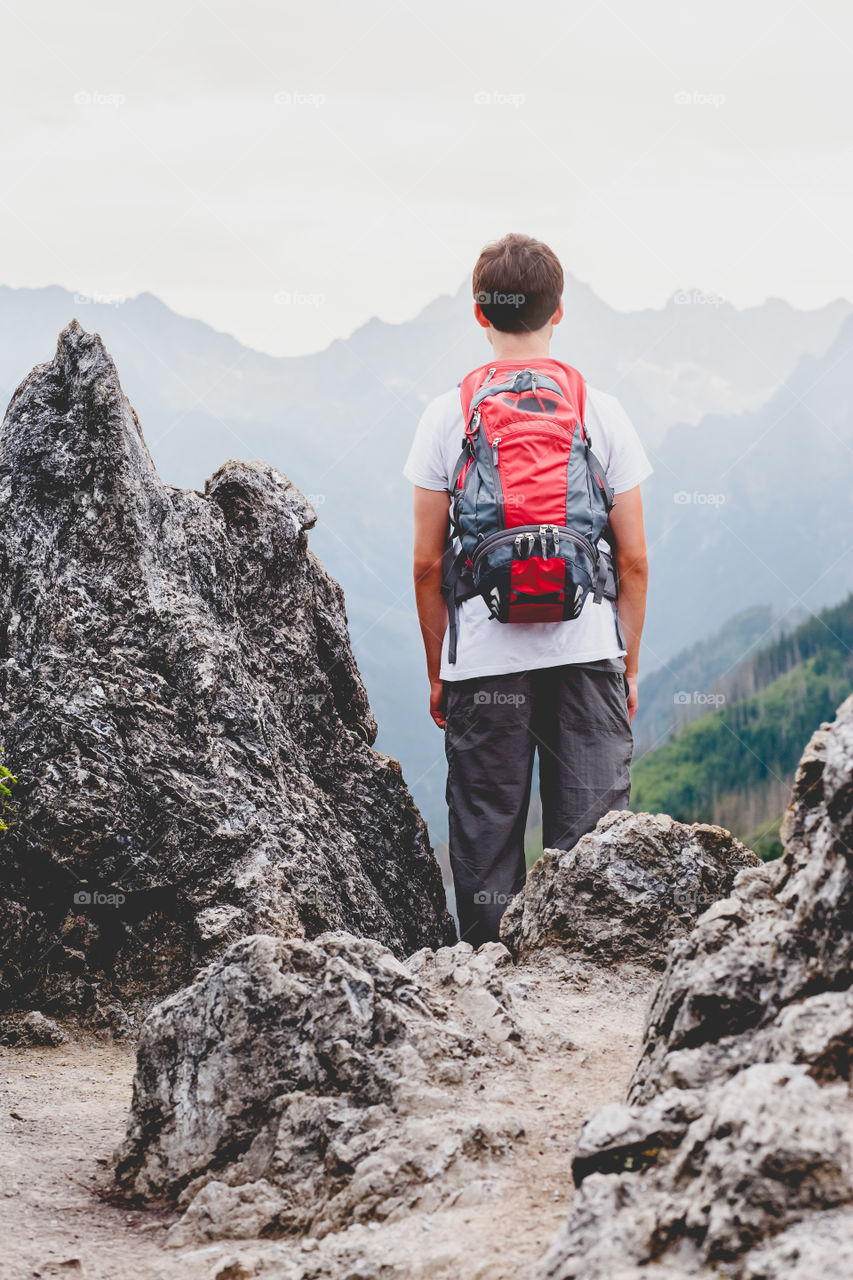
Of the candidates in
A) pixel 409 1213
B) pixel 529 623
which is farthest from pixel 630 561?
pixel 409 1213

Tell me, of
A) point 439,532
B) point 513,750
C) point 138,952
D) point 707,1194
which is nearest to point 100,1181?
point 138,952

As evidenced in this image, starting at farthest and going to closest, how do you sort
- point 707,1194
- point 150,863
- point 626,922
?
point 150,863 < point 626,922 < point 707,1194

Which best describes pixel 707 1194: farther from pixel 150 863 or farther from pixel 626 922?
pixel 150 863

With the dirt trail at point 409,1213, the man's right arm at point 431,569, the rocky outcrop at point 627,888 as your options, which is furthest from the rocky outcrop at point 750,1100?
the man's right arm at point 431,569

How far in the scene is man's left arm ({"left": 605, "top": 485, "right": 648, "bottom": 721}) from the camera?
673cm

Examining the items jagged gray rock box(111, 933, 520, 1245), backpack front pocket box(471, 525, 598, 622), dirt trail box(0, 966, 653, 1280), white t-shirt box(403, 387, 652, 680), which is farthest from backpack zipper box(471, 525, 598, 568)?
jagged gray rock box(111, 933, 520, 1245)

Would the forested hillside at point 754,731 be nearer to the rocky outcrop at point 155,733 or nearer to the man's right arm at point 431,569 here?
the rocky outcrop at point 155,733

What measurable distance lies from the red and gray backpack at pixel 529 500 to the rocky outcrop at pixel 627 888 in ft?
4.41

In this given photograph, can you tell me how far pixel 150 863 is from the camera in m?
6.52

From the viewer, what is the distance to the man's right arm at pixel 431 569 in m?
6.78

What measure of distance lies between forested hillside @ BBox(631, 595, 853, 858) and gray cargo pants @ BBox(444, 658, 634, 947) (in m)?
38.1

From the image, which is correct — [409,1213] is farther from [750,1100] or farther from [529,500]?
[529,500]

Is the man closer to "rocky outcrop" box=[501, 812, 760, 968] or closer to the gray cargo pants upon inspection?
the gray cargo pants

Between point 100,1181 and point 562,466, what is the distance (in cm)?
416
